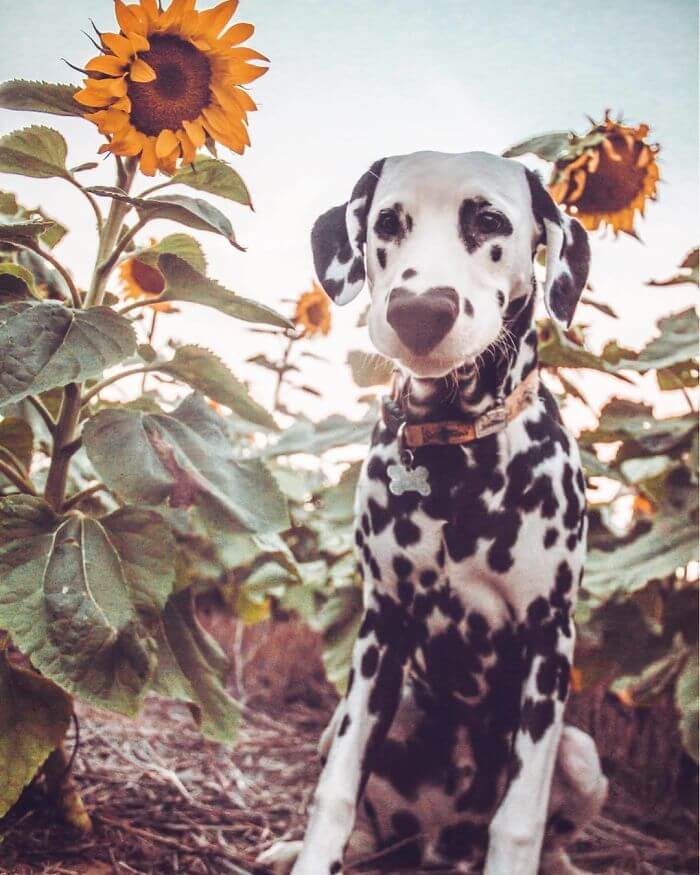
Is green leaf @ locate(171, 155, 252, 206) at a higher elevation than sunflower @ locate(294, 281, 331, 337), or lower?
lower

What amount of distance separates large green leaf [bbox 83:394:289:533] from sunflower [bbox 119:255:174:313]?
0.76 m

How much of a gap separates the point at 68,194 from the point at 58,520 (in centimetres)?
62

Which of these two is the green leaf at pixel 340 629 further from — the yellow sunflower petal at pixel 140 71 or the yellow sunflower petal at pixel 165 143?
the yellow sunflower petal at pixel 140 71

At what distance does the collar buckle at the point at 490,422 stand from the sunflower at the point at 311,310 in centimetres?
139

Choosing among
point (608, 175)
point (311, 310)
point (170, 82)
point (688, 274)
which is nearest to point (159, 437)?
point (170, 82)

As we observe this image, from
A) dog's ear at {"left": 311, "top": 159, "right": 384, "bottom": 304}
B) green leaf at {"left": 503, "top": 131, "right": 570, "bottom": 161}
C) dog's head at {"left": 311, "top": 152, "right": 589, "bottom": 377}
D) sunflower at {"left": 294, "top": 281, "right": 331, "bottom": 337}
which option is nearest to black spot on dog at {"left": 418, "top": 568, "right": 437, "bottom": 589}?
dog's head at {"left": 311, "top": 152, "right": 589, "bottom": 377}

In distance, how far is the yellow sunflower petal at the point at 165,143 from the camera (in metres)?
1.41

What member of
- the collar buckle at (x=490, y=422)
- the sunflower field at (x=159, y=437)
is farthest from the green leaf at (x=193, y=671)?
the collar buckle at (x=490, y=422)

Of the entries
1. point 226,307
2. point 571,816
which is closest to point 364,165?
point 226,307

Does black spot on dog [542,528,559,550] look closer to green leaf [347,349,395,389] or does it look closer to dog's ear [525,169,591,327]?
dog's ear [525,169,591,327]

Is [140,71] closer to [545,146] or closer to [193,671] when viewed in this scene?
[545,146]

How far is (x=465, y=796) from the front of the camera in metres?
1.68

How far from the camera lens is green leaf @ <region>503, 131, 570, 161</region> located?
173cm

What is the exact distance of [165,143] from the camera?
1.41 metres
